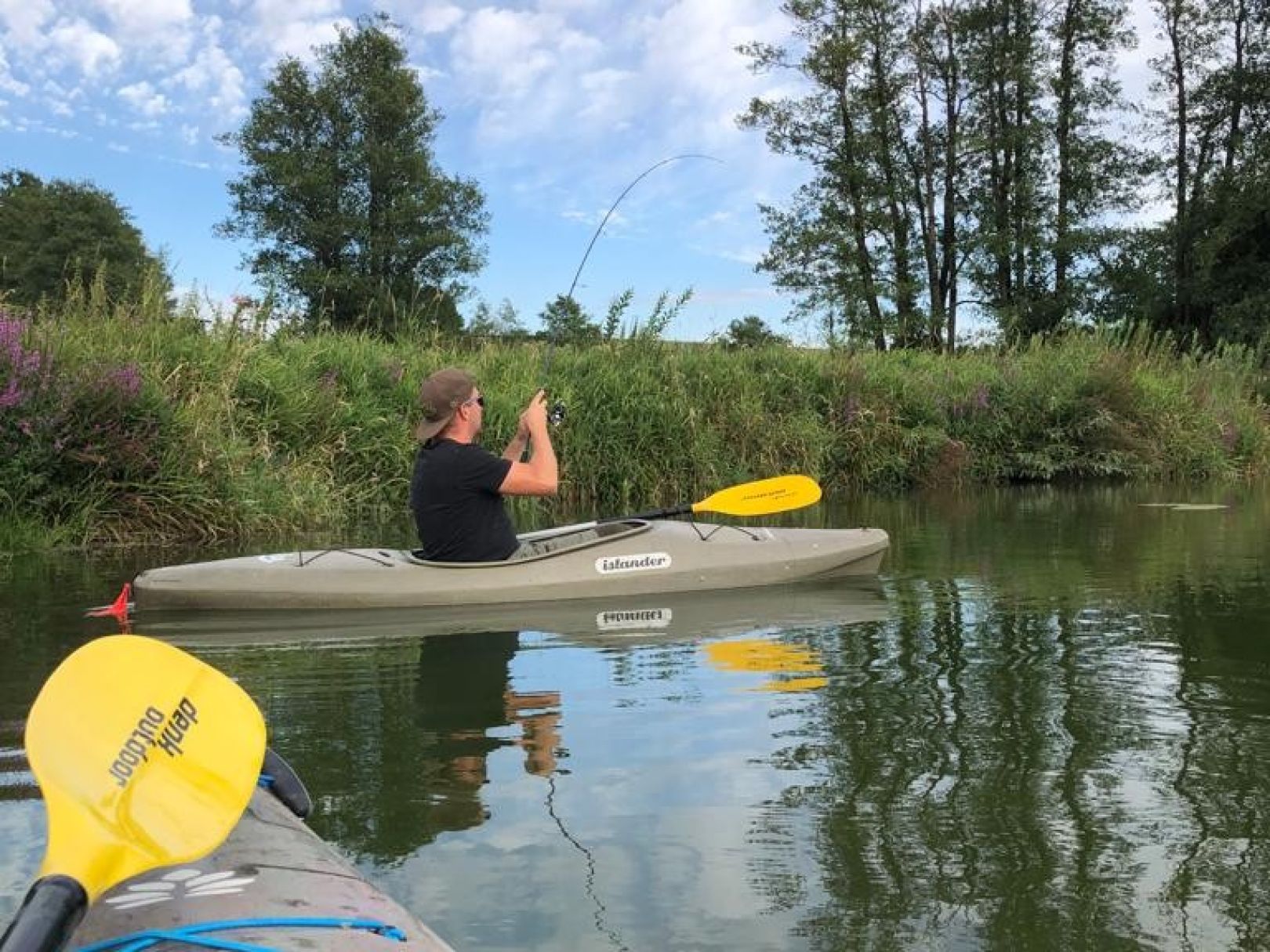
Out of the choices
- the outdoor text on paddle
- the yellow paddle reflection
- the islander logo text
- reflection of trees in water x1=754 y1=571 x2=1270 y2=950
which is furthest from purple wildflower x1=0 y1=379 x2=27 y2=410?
the outdoor text on paddle

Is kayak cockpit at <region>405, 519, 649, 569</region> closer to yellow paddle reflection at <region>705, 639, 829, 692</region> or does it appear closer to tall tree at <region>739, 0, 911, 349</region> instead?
yellow paddle reflection at <region>705, 639, 829, 692</region>

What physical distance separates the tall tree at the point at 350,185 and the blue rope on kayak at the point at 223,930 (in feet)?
85.7

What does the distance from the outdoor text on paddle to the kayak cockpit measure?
3174 millimetres

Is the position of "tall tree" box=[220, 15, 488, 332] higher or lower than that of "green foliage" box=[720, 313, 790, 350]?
higher

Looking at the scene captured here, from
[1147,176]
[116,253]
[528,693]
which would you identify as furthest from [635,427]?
[116,253]

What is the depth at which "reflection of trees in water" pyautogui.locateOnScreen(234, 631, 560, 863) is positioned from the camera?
250 cm

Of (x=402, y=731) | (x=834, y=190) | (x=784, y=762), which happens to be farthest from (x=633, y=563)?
(x=834, y=190)

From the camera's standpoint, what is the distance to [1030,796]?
258 cm

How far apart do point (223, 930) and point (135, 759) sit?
0.48 m

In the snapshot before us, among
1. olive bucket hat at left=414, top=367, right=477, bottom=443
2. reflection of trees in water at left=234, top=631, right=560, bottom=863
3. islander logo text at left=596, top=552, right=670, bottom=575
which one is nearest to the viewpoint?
reflection of trees in water at left=234, top=631, right=560, bottom=863

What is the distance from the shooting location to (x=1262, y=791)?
8.53ft

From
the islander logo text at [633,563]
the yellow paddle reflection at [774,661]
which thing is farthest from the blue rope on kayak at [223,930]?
the islander logo text at [633,563]

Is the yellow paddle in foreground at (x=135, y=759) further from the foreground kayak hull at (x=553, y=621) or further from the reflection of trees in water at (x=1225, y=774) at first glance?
the foreground kayak hull at (x=553, y=621)

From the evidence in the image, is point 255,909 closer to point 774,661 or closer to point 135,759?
point 135,759
